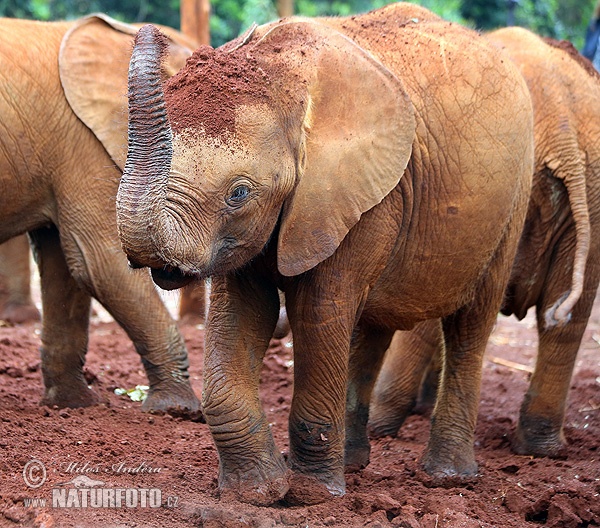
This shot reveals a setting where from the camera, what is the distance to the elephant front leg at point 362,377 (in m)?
6.20

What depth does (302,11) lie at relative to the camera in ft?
81.1

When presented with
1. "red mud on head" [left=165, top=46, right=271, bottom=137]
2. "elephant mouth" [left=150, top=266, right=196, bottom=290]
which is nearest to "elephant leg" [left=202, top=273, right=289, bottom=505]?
"elephant mouth" [left=150, top=266, right=196, bottom=290]

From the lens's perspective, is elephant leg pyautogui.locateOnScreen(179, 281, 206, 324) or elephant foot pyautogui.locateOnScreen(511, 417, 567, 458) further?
elephant leg pyautogui.locateOnScreen(179, 281, 206, 324)

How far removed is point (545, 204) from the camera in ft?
21.9

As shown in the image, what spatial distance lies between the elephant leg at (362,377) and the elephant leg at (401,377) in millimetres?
862

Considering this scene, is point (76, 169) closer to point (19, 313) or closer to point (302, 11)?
point (19, 313)

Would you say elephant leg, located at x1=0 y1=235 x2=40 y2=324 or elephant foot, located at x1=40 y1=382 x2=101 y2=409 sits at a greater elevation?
elephant foot, located at x1=40 y1=382 x2=101 y2=409

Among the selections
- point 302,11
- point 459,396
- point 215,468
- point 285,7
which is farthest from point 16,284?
point 302,11

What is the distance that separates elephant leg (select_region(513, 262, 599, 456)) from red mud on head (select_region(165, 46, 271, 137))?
317cm

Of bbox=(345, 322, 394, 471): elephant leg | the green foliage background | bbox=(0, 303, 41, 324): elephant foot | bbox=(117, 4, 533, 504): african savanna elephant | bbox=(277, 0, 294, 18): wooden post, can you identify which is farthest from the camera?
the green foliage background

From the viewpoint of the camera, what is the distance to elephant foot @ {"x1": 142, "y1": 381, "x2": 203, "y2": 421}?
6895mm

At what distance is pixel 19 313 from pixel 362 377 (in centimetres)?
501

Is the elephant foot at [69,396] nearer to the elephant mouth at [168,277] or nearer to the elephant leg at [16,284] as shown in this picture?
the elephant mouth at [168,277]

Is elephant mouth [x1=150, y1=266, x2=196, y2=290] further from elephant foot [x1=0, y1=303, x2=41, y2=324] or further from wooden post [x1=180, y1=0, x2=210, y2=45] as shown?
wooden post [x1=180, y1=0, x2=210, y2=45]
